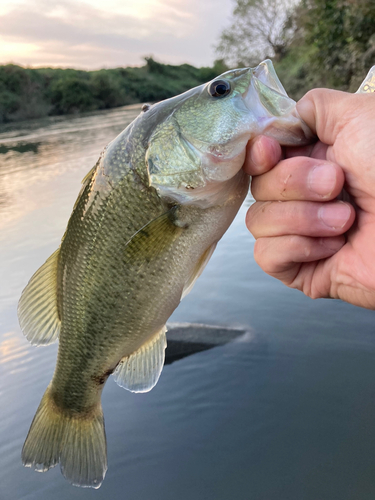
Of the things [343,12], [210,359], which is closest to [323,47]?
[343,12]

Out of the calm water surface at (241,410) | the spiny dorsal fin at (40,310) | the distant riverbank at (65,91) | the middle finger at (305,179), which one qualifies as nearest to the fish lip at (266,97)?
the middle finger at (305,179)

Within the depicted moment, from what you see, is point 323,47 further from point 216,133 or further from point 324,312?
point 216,133

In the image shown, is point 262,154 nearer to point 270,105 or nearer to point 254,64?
point 270,105

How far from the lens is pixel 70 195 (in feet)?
34.9

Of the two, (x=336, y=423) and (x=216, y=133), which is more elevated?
(x=216, y=133)

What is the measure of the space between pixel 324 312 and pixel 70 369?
10.5ft

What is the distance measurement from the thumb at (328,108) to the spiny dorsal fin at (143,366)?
1.27 m

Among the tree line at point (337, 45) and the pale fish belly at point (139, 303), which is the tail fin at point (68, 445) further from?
the tree line at point (337, 45)

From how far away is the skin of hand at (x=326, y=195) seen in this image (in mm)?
1623

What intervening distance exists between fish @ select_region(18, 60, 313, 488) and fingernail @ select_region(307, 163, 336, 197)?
0.60 feet

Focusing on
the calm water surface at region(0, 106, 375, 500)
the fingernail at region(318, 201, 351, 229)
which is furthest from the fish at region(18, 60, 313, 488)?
the calm water surface at region(0, 106, 375, 500)

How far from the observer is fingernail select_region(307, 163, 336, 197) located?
162 cm

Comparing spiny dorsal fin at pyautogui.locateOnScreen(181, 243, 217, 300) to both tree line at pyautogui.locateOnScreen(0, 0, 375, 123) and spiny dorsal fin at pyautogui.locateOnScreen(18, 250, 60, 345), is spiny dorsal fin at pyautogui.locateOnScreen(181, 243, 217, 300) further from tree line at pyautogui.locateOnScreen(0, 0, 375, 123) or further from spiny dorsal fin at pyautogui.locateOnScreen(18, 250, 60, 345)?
tree line at pyautogui.locateOnScreen(0, 0, 375, 123)

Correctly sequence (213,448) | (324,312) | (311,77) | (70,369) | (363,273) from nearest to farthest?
(363,273) → (70,369) → (213,448) → (324,312) → (311,77)
